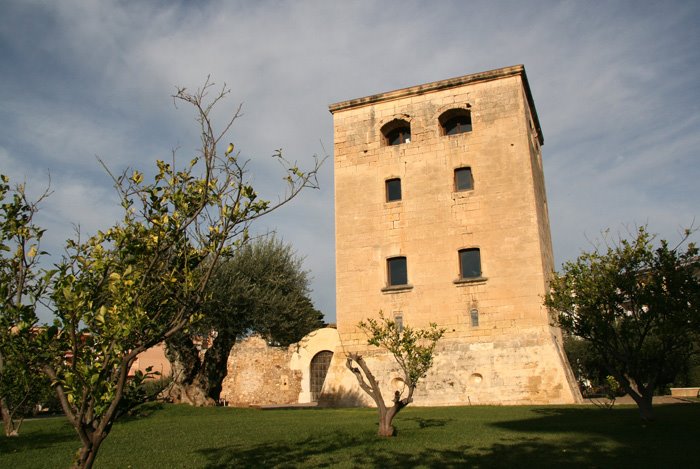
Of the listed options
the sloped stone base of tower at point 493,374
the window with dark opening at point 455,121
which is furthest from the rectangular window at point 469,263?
the window with dark opening at point 455,121

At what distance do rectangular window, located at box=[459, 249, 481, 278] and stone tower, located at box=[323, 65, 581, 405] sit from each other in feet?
0.12

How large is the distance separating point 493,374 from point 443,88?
10.6 meters

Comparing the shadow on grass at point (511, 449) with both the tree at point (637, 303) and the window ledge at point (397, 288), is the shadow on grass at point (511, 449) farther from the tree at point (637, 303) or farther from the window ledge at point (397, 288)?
the window ledge at point (397, 288)

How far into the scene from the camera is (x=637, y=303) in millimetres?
12414

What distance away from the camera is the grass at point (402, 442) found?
26.4 ft

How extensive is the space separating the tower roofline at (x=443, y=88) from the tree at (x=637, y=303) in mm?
9741

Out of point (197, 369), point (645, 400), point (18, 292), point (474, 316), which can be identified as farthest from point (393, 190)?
point (18, 292)

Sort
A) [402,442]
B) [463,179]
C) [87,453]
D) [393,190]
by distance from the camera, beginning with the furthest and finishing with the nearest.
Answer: [393,190]
[463,179]
[402,442]
[87,453]

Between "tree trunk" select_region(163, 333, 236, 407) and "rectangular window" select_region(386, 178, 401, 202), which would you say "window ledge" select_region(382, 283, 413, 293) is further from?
"tree trunk" select_region(163, 333, 236, 407)

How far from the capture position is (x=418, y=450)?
8.95m

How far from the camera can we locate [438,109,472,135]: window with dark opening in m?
21.4

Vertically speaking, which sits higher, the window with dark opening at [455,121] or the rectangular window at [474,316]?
the window with dark opening at [455,121]

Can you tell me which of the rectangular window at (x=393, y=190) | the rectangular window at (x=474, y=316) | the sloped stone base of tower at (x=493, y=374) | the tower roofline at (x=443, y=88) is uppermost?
the tower roofline at (x=443, y=88)

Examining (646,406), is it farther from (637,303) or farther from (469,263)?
(469,263)
